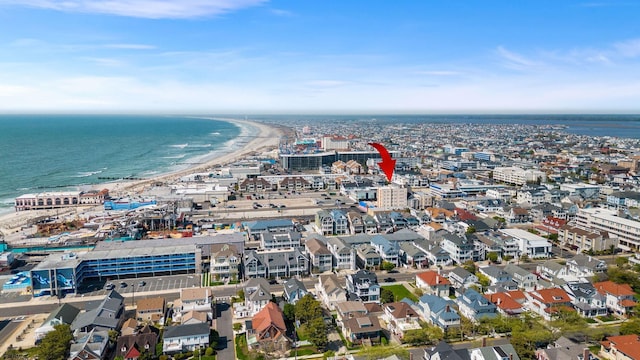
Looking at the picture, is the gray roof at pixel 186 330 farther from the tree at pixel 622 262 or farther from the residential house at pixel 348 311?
the tree at pixel 622 262

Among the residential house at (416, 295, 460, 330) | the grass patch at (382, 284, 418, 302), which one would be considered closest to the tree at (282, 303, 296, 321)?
the grass patch at (382, 284, 418, 302)

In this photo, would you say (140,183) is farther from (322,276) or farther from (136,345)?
(136,345)

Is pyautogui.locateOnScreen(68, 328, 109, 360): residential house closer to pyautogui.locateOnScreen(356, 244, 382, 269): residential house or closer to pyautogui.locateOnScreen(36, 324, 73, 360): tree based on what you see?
pyautogui.locateOnScreen(36, 324, 73, 360): tree

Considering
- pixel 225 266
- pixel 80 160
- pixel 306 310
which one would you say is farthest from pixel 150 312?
pixel 80 160

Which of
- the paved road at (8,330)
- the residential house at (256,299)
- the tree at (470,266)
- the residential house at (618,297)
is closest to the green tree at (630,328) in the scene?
the residential house at (618,297)

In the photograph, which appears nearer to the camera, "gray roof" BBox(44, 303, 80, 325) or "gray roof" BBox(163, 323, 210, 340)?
"gray roof" BBox(163, 323, 210, 340)
